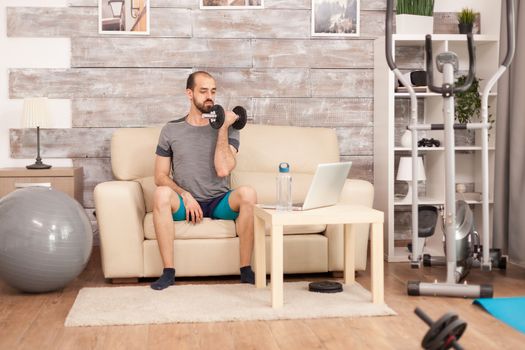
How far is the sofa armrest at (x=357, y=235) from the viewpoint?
416 centimetres

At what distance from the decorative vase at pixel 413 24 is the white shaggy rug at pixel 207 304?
1946 millimetres

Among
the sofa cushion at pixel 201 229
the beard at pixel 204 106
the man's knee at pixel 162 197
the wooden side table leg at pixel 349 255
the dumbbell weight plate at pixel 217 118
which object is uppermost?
the beard at pixel 204 106

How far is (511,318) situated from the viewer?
3.15 metres

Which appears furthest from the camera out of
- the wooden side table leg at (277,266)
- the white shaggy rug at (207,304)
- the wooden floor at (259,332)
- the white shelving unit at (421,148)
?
the white shelving unit at (421,148)

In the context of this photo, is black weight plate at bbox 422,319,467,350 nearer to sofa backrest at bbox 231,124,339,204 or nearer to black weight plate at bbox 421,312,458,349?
black weight plate at bbox 421,312,458,349

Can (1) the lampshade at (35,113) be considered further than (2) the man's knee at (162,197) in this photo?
Yes

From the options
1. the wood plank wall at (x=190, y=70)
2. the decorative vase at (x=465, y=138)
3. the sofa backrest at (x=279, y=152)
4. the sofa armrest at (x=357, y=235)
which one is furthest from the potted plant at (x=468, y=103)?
the sofa armrest at (x=357, y=235)

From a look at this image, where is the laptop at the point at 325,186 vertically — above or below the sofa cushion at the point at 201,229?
above

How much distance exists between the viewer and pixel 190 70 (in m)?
5.12

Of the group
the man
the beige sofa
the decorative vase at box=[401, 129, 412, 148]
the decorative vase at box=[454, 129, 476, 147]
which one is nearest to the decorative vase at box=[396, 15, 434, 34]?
the decorative vase at box=[401, 129, 412, 148]

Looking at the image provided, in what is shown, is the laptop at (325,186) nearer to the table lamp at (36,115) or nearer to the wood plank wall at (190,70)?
the wood plank wall at (190,70)

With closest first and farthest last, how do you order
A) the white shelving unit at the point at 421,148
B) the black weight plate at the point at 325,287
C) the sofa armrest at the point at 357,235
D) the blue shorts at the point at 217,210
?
1. the black weight plate at the point at 325,287
2. the blue shorts at the point at 217,210
3. the sofa armrest at the point at 357,235
4. the white shelving unit at the point at 421,148

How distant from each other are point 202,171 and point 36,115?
49.0 inches

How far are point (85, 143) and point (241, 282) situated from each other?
5.71 ft
